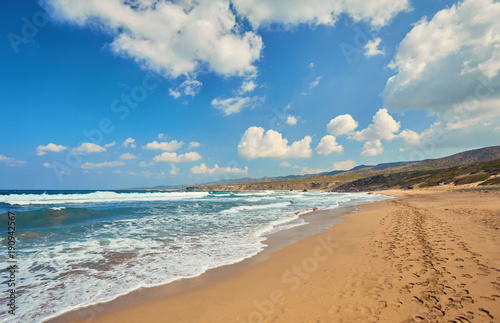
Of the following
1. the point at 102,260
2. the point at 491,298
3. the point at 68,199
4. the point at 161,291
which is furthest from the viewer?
the point at 68,199

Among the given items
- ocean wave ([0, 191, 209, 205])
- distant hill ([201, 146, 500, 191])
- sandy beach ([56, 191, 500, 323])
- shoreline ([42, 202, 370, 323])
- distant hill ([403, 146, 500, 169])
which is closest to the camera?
sandy beach ([56, 191, 500, 323])

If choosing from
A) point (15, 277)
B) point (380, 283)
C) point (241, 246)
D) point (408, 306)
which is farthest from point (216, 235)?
point (408, 306)

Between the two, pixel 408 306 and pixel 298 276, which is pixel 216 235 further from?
pixel 408 306

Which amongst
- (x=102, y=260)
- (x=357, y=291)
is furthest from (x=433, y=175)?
(x=102, y=260)

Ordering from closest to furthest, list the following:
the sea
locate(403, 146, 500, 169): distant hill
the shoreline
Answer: the shoreline → the sea → locate(403, 146, 500, 169): distant hill

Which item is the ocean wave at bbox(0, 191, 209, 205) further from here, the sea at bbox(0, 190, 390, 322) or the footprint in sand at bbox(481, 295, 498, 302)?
the footprint in sand at bbox(481, 295, 498, 302)

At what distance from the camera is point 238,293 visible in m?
5.60

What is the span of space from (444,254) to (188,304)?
778 cm

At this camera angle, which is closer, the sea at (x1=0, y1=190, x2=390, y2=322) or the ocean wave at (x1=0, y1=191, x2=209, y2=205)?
the sea at (x1=0, y1=190, x2=390, y2=322)

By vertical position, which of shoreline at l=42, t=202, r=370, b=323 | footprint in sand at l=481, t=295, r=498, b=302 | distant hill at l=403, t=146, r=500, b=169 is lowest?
shoreline at l=42, t=202, r=370, b=323

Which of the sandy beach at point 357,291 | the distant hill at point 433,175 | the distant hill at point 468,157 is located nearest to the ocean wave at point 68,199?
the sandy beach at point 357,291

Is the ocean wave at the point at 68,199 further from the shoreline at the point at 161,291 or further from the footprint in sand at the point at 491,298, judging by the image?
the footprint in sand at the point at 491,298

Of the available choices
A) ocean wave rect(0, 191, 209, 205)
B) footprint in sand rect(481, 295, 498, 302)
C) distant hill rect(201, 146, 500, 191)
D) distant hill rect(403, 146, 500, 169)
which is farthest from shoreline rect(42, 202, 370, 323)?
distant hill rect(403, 146, 500, 169)

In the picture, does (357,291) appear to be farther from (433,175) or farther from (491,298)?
(433,175)
